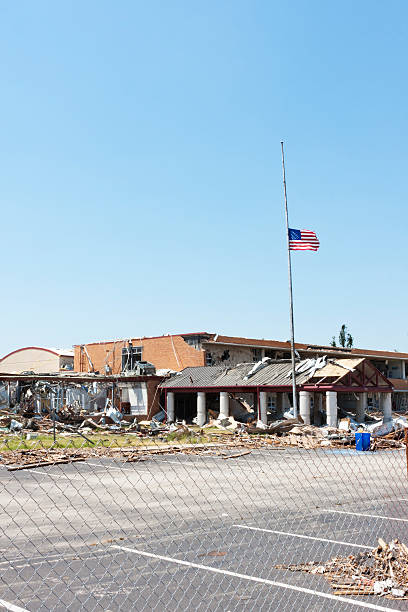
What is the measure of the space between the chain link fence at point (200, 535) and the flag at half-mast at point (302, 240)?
16.9 metres

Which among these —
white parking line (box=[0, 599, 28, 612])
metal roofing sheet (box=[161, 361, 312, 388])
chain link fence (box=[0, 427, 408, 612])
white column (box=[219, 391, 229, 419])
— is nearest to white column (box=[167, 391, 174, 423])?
metal roofing sheet (box=[161, 361, 312, 388])

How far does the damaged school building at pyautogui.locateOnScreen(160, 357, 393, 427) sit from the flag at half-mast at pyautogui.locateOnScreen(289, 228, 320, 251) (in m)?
10.2

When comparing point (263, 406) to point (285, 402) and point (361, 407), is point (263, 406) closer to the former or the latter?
point (285, 402)

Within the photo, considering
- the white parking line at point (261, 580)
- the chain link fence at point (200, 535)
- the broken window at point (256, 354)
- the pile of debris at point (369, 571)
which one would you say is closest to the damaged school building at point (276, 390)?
the broken window at point (256, 354)

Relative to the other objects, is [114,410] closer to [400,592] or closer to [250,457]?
[250,457]

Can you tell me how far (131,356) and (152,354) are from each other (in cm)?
276

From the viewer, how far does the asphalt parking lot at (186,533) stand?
733 cm

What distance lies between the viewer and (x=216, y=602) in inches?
279

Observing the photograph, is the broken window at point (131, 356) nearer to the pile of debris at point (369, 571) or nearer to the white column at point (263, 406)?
the white column at point (263, 406)

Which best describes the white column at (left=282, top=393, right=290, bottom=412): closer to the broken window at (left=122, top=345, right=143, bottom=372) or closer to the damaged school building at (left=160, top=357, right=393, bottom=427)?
the damaged school building at (left=160, top=357, right=393, bottom=427)

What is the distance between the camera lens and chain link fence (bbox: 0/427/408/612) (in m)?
7.32

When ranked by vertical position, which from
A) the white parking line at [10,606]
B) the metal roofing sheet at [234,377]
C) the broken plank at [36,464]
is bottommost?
the metal roofing sheet at [234,377]

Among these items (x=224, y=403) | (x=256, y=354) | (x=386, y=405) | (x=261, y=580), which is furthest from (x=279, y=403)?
(x=261, y=580)

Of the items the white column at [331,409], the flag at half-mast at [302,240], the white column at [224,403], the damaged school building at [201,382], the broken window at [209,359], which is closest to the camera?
the flag at half-mast at [302,240]
